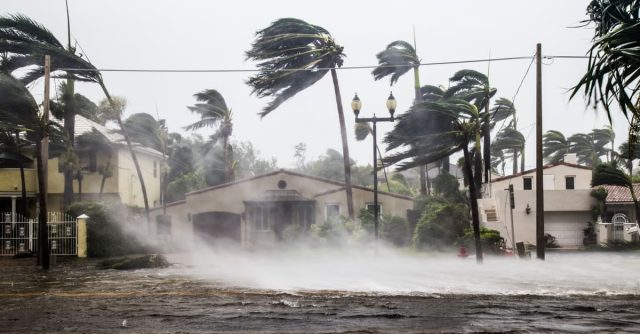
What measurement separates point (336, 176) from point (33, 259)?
196ft

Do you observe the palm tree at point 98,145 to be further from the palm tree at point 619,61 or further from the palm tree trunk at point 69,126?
the palm tree at point 619,61

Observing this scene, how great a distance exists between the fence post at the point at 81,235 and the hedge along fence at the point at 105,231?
15cm

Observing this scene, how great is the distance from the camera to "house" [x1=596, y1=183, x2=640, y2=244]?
118 ft

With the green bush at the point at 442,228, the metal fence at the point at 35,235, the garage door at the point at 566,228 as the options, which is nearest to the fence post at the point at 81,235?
the metal fence at the point at 35,235

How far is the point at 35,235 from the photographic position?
87.6 ft

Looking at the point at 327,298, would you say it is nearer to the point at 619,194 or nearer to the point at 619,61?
the point at 619,61

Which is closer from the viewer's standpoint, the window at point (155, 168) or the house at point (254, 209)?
the house at point (254, 209)

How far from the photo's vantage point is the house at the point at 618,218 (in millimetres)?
36013

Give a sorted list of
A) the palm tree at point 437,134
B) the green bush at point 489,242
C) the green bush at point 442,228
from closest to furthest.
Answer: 1. the palm tree at point 437,134
2. the green bush at point 489,242
3. the green bush at point 442,228

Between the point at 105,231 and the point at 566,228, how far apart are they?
26240mm

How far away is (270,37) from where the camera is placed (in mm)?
30531

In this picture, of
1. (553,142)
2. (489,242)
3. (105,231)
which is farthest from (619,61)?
(553,142)

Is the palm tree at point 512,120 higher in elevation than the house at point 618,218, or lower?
higher

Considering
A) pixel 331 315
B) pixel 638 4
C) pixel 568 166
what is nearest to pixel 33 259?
pixel 331 315
